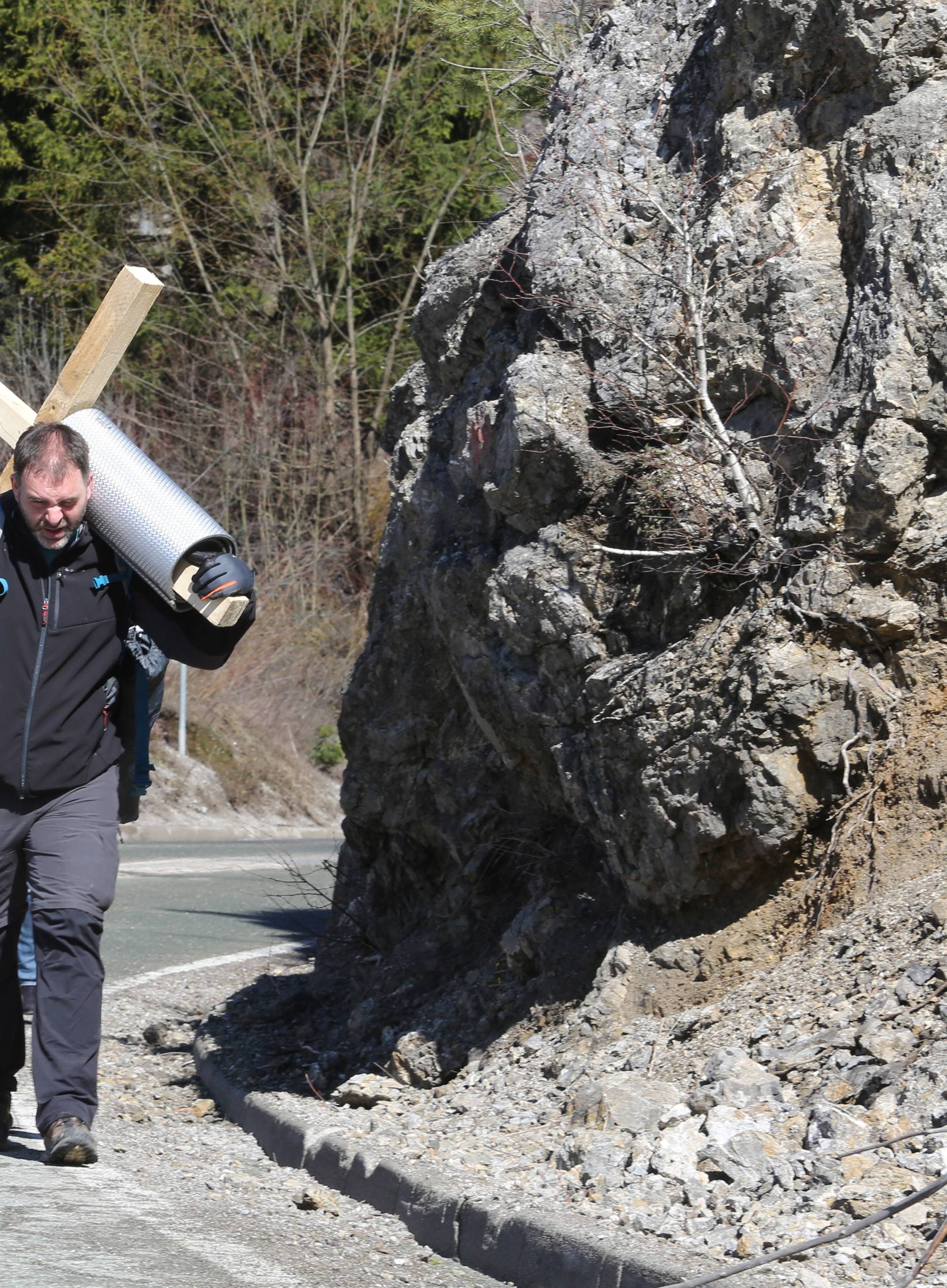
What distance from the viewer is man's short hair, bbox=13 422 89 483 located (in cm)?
462

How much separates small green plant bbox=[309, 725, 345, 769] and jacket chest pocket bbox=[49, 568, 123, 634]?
841 inches

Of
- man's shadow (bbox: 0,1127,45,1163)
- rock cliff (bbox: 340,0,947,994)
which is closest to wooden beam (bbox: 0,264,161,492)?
rock cliff (bbox: 340,0,947,994)

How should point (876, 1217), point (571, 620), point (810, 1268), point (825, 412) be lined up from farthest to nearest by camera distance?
point (571, 620) < point (825, 412) < point (810, 1268) < point (876, 1217)

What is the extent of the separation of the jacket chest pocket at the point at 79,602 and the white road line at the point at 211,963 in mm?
5050

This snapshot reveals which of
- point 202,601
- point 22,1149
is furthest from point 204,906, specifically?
point 202,601

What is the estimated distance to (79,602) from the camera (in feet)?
15.5

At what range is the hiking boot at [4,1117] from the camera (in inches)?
194

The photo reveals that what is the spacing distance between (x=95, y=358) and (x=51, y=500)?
63cm

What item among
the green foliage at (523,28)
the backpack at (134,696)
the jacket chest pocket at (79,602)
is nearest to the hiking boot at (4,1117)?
the backpack at (134,696)

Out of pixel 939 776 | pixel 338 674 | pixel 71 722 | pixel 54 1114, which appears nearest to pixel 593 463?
pixel 939 776

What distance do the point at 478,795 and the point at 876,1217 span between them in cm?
481

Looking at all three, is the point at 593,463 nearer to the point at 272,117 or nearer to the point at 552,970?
the point at 552,970

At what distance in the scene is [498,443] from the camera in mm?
6621

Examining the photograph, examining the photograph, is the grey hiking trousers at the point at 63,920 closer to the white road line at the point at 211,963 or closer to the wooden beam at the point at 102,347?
the wooden beam at the point at 102,347
